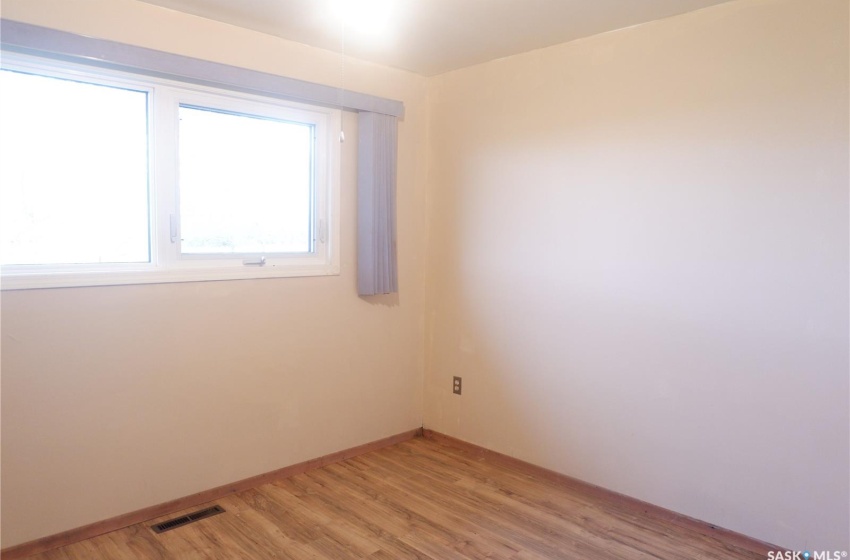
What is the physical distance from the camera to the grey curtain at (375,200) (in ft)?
10.8

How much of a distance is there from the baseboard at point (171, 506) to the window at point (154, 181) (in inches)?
41.8

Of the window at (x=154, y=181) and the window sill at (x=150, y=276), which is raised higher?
the window at (x=154, y=181)

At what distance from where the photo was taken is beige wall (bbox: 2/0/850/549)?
2299 mm

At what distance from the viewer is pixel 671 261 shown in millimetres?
2668

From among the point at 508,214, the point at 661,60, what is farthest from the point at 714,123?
the point at 508,214

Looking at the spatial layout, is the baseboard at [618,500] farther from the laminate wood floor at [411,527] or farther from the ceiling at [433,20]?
the ceiling at [433,20]

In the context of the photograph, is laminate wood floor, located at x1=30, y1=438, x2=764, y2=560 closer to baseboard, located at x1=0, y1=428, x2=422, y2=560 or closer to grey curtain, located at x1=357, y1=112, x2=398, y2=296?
baseboard, located at x1=0, y1=428, x2=422, y2=560

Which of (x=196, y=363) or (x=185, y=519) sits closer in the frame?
(x=185, y=519)

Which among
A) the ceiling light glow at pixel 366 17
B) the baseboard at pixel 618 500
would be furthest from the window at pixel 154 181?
the baseboard at pixel 618 500

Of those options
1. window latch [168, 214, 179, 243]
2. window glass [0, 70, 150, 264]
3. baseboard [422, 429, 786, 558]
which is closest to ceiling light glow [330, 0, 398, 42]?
window glass [0, 70, 150, 264]

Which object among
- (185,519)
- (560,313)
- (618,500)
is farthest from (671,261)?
(185,519)

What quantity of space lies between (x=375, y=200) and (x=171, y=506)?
189 centimetres

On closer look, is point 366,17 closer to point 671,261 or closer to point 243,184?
point 243,184

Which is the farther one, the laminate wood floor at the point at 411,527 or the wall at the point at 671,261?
the laminate wood floor at the point at 411,527
